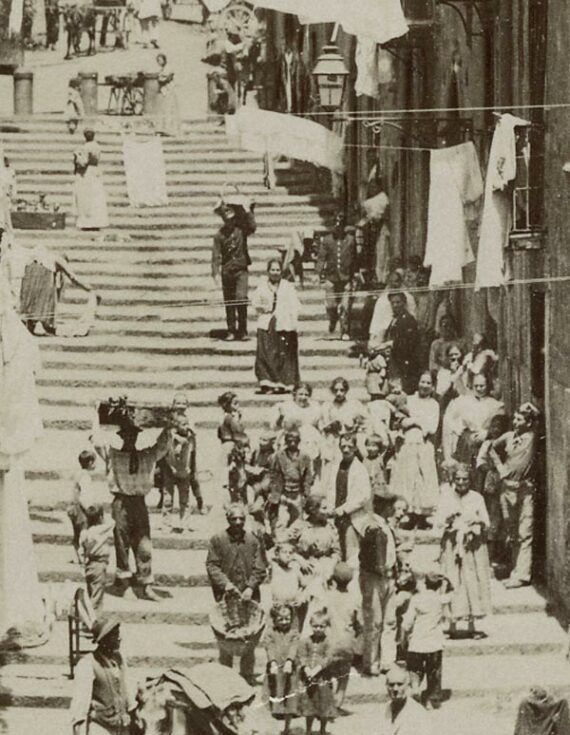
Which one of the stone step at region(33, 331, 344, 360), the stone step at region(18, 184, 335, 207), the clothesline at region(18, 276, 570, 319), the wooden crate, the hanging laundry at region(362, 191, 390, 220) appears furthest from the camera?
the stone step at region(18, 184, 335, 207)

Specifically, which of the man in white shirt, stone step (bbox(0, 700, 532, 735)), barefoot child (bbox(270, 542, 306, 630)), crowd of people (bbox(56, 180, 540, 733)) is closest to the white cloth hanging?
crowd of people (bbox(56, 180, 540, 733))

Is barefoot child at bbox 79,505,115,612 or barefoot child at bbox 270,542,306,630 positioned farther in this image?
barefoot child at bbox 79,505,115,612

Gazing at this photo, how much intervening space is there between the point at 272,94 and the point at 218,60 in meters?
2.24

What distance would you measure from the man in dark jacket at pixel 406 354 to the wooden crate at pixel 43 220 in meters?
6.74

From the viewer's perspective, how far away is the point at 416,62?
35.7 m

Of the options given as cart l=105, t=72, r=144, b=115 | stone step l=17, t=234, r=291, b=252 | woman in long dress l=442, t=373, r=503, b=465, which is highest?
cart l=105, t=72, r=144, b=115

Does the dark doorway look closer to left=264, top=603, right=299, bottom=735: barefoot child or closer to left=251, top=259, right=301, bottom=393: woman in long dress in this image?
left=251, top=259, right=301, bottom=393: woman in long dress

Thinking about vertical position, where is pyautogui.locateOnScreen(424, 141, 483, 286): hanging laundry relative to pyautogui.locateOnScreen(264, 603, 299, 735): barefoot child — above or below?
above

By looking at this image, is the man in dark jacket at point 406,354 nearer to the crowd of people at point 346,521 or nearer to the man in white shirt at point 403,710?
the crowd of people at point 346,521

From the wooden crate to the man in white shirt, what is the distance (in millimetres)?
13972

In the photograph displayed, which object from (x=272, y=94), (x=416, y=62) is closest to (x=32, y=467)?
(x=416, y=62)

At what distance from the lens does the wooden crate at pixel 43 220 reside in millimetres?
37766

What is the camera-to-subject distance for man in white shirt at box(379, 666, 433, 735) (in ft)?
81.3

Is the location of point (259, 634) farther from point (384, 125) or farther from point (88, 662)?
point (384, 125)
